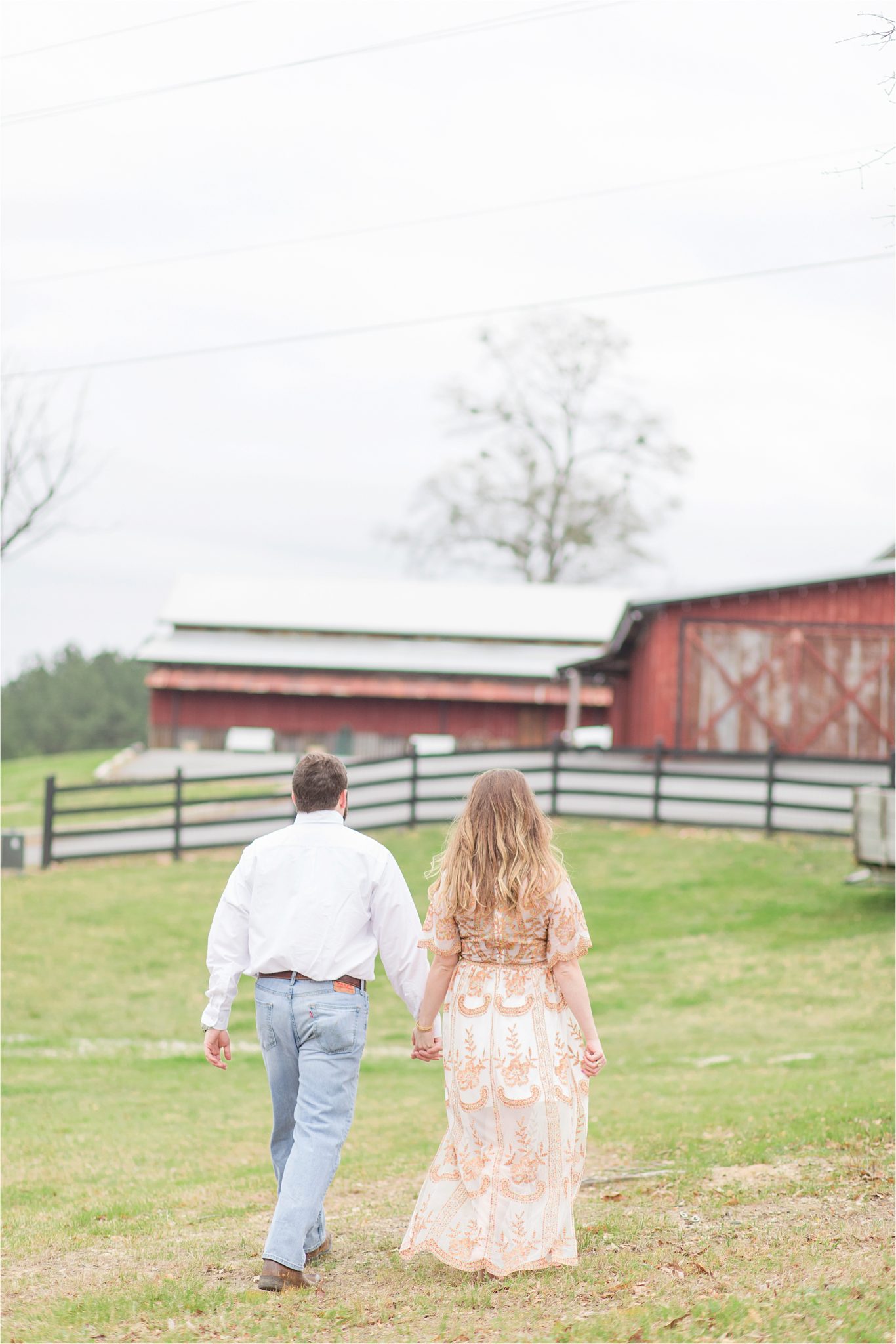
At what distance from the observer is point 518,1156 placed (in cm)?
402

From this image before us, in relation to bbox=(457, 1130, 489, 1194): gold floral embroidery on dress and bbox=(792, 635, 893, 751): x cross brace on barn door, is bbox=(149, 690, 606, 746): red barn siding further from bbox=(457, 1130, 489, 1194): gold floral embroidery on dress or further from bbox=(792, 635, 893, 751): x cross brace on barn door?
bbox=(457, 1130, 489, 1194): gold floral embroidery on dress

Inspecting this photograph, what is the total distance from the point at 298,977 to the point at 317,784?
0.64 m

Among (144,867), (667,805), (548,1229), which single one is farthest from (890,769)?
(548,1229)

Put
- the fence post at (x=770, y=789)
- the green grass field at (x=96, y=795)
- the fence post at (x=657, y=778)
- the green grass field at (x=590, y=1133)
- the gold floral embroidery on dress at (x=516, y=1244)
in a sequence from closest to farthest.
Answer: the green grass field at (x=590, y=1133) → the gold floral embroidery on dress at (x=516, y=1244) → the fence post at (x=770, y=789) → the fence post at (x=657, y=778) → the green grass field at (x=96, y=795)

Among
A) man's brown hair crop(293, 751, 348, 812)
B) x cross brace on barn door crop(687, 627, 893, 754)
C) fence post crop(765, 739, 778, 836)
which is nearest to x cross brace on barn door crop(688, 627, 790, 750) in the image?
x cross brace on barn door crop(687, 627, 893, 754)

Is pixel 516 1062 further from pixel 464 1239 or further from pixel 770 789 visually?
pixel 770 789

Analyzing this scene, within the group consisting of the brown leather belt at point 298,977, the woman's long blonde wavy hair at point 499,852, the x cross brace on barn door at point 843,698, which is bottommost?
the brown leather belt at point 298,977

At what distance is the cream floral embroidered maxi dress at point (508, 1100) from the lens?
4012 millimetres

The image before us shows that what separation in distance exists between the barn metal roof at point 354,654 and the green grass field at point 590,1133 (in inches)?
704

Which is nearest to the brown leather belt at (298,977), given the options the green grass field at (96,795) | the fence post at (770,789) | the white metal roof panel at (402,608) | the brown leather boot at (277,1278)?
the brown leather boot at (277,1278)

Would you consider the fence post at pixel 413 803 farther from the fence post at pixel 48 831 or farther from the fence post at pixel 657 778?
the fence post at pixel 48 831

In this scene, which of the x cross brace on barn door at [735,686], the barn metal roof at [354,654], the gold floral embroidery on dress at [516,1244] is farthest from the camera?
the barn metal roof at [354,654]

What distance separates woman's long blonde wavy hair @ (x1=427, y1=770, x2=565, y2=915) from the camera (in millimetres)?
4012

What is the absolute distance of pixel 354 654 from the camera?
3488 cm
